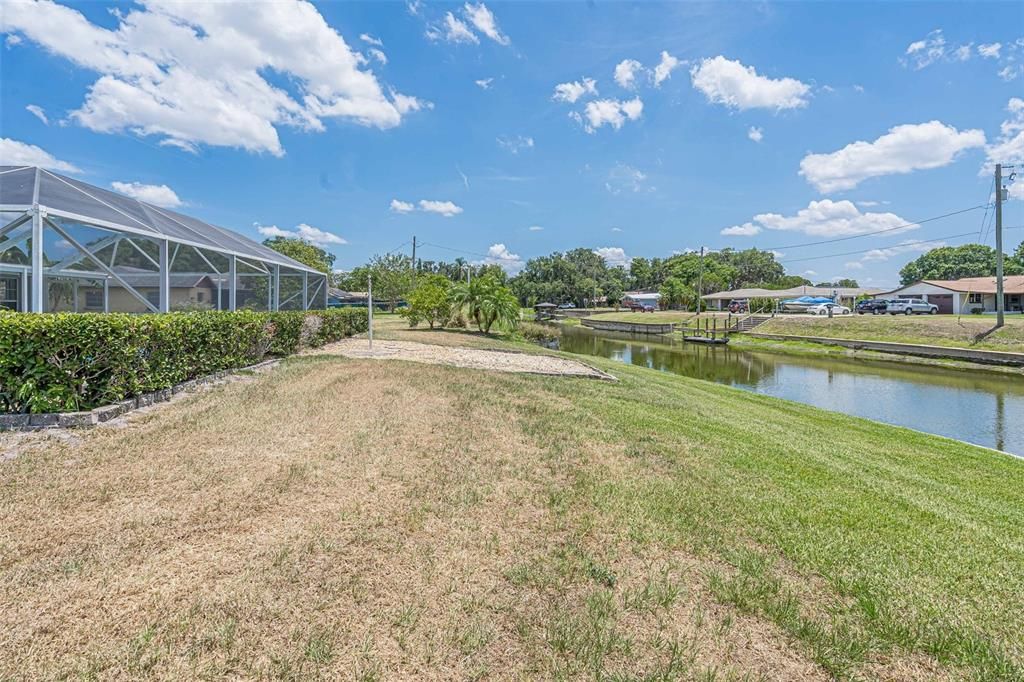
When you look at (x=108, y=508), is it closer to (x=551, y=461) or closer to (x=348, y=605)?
(x=348, y=605)

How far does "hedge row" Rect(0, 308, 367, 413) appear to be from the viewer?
444 cm

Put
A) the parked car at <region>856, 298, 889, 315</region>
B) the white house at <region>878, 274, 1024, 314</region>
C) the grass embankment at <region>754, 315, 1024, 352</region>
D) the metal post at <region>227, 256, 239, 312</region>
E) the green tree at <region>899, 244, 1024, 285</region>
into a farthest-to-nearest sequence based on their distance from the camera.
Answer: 1. the green tree at <region>899, 244, 1024, 285</region>
2. the white house at <region>878, 274, 1024, 314</region>
3. the parked car at <region>856, 298, 889, 315</region>
4. the grass embankment at <region>754, 315, 1024, 352</region>
5. the metal post at <region>227, 256, 239, 312</region>

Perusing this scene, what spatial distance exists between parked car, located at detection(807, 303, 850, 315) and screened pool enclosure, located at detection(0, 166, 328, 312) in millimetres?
37893

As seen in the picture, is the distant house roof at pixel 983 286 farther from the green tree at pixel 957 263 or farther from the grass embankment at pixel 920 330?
the green tree at pixel 957 263

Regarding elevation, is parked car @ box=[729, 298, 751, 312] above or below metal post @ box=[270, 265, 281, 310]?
above

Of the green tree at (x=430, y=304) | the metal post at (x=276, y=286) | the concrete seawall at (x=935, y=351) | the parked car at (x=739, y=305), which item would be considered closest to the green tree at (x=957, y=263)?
the parked car at (x=739, y=305)

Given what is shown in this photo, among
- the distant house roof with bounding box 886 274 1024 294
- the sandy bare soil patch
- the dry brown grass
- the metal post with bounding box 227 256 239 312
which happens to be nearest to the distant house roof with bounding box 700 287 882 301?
the distant house roof with bounding box 886 274 1024 294

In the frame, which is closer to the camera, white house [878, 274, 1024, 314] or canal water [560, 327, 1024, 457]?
canal water [560, 327, 1024, 457]

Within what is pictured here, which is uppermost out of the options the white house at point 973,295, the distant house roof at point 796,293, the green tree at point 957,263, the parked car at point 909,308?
the green tree at point 957,263

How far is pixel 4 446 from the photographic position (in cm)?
386

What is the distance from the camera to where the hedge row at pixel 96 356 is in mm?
4441

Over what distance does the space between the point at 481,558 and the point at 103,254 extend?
31.8ft

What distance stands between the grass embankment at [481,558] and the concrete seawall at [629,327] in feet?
111

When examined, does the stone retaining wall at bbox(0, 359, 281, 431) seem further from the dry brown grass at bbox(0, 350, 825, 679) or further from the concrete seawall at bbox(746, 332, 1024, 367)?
the concrete seawall at bbox(746, 332, 1024, 367)
